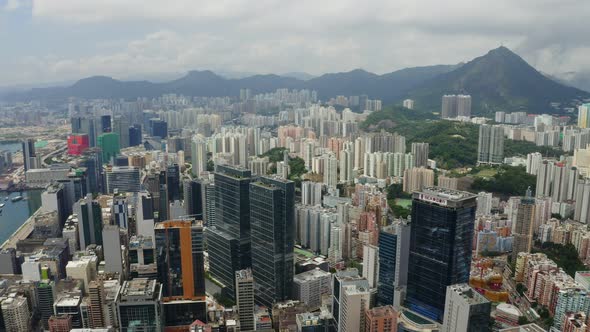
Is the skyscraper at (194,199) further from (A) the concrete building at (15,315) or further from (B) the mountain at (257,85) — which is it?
(B) the mountain at (257,85)

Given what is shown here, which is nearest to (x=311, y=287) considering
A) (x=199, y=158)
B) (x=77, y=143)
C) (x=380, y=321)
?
(x=380, y=321)

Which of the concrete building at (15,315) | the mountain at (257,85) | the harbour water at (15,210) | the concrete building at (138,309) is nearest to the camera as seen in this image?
the concrete building at (138,309)

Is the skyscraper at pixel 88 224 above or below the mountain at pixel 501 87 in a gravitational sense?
below

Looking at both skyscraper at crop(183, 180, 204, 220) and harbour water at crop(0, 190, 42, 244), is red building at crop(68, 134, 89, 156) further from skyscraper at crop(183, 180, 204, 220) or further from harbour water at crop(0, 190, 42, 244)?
skyscraper at crop(183, 180, 204, 220)

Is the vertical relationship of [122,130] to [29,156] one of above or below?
above

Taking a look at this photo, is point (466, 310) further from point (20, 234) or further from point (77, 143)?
point (77, 143)

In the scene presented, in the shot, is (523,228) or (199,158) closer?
(523,228)

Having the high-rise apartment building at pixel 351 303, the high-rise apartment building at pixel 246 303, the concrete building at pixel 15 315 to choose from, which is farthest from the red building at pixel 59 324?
the high-rise apartment building at pixel 351 303
